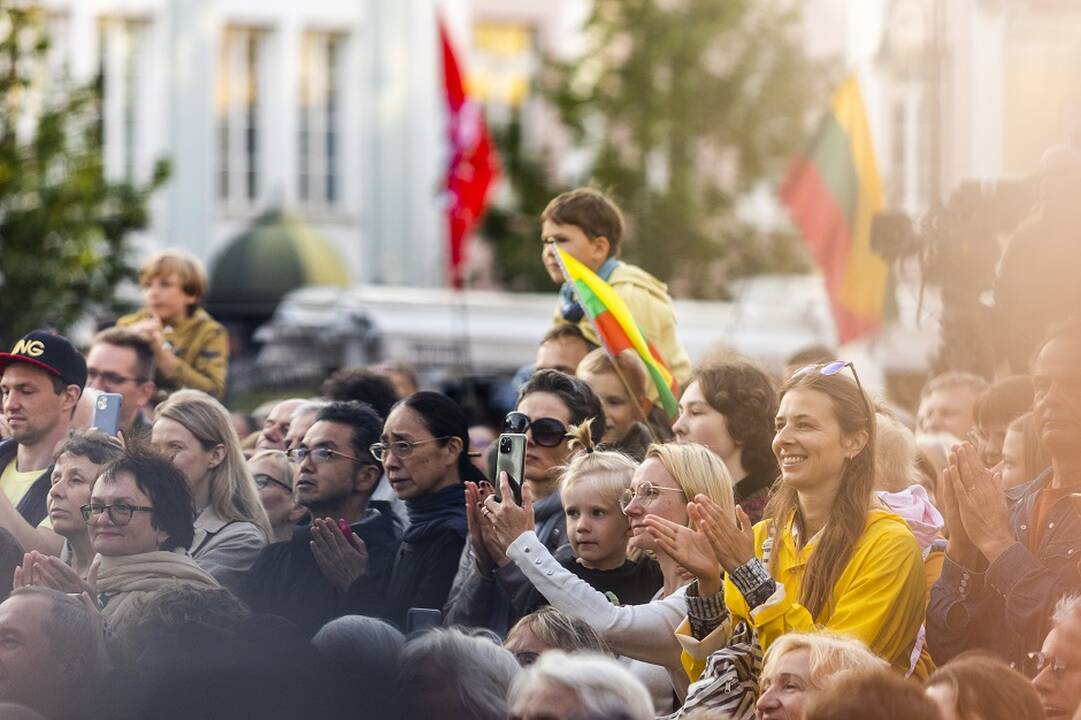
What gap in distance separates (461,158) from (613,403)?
21.3 metres

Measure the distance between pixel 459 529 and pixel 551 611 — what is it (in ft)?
3.80

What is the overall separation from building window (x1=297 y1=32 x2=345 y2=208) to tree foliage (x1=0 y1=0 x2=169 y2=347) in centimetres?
1637

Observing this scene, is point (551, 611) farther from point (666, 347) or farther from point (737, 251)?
point (737, 251)

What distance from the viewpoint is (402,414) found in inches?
288

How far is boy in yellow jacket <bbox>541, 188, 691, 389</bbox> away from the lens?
8.40m

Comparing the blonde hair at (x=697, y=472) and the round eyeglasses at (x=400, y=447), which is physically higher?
the blonde hair at (x=697, y=472)

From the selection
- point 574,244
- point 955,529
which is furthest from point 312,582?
point 574,244

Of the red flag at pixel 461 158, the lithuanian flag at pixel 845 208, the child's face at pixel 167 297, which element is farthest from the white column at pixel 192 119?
the child's face at pixel 167 297

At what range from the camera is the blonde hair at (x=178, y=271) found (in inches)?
403

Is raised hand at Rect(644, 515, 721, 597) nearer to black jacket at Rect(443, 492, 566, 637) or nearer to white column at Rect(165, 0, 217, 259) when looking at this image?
black jacket at Rect(443, 492, 566, 637)

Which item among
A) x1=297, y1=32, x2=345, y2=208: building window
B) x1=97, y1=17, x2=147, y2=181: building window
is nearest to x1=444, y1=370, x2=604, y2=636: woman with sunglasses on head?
x1=97, y1=17, x2=147, y2=181: building window

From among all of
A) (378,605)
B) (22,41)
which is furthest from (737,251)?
(378,605)

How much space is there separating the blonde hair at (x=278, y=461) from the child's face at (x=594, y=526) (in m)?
1.32

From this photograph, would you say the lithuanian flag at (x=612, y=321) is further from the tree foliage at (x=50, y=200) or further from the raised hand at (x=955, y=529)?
the tree foliage at (x=50, y=200)
